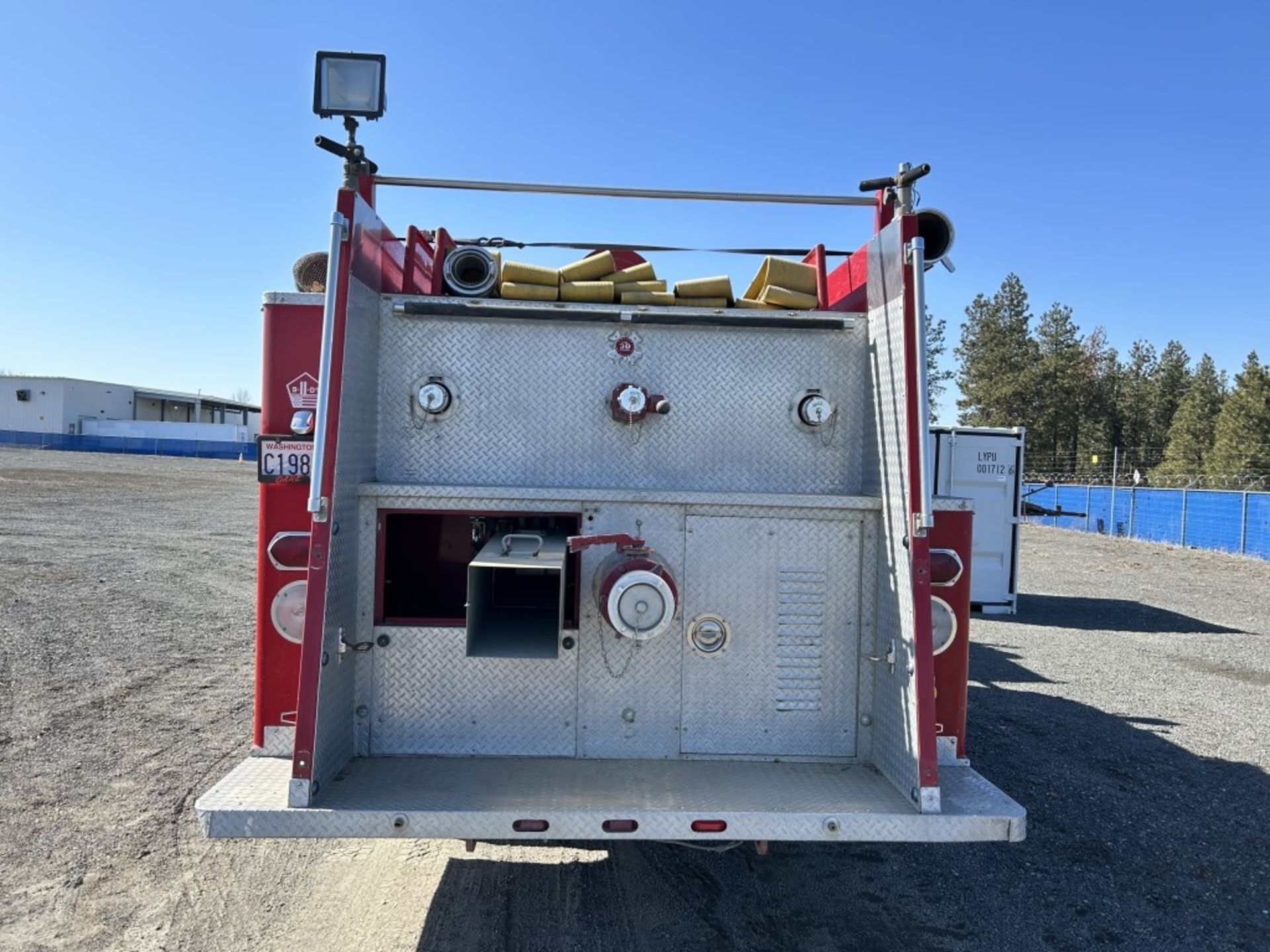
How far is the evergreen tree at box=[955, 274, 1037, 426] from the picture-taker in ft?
172

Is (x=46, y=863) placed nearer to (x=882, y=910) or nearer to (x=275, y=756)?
(x=275, y=756)

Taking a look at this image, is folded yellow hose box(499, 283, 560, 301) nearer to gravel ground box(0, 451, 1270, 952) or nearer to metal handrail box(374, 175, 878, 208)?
metal handrail box(374, 175, 878, 208)

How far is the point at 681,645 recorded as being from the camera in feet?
11.7

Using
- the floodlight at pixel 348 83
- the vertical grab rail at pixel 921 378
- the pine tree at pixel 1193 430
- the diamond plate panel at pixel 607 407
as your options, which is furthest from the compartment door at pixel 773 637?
the pine tree at pixel 1193 430

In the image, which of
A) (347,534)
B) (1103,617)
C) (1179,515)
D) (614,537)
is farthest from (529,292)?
(1179,515)

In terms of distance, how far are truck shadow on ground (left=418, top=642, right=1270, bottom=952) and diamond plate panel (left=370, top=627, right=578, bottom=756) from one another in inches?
27.4

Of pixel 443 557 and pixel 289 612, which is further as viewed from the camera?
pixel 443 557

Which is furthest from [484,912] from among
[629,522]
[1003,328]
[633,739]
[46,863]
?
[1003,328]

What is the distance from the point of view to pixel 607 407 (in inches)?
147

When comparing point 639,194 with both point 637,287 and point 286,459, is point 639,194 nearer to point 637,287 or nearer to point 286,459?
point 637,287

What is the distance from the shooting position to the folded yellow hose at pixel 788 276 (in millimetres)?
3963

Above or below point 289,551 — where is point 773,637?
below

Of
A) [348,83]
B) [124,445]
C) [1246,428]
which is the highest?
[1246,428]

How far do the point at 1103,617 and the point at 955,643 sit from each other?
10.7 m
